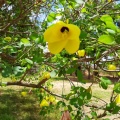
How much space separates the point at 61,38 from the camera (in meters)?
0.74

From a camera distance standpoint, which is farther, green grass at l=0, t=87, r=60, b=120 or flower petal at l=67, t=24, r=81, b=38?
green grass at l=0, t=87, r=60, b=120

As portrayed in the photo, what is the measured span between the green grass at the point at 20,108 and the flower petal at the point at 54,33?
4.27 metres

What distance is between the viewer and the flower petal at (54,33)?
711mm

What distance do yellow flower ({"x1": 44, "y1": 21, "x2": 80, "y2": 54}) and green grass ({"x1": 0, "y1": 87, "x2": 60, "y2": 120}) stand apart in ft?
14.0

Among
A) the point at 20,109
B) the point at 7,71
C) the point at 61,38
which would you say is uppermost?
the point at 61,38

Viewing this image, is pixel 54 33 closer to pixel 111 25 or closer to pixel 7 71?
pixel 111 25

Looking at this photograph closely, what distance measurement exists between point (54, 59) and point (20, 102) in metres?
4.94

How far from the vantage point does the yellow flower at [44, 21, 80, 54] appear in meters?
0.70

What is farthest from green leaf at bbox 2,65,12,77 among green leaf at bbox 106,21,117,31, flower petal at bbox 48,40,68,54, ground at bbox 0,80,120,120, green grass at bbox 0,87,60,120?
green grass at bbox 0,87,60,120

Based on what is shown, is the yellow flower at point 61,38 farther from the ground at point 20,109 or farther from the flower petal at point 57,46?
the ground at point 20,109

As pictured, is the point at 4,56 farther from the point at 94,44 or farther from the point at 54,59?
the point at 94,44

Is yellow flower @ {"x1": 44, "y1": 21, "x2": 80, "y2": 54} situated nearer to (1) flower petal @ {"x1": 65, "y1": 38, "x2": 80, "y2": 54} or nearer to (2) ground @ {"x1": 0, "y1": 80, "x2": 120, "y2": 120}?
(1) flower petal @ {"x1": 65, "y1": 38, "x2": 80, "y2": 54}

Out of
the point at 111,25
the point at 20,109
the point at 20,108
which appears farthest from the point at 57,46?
the point at 20,108

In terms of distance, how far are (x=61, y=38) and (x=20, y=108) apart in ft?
16.7
